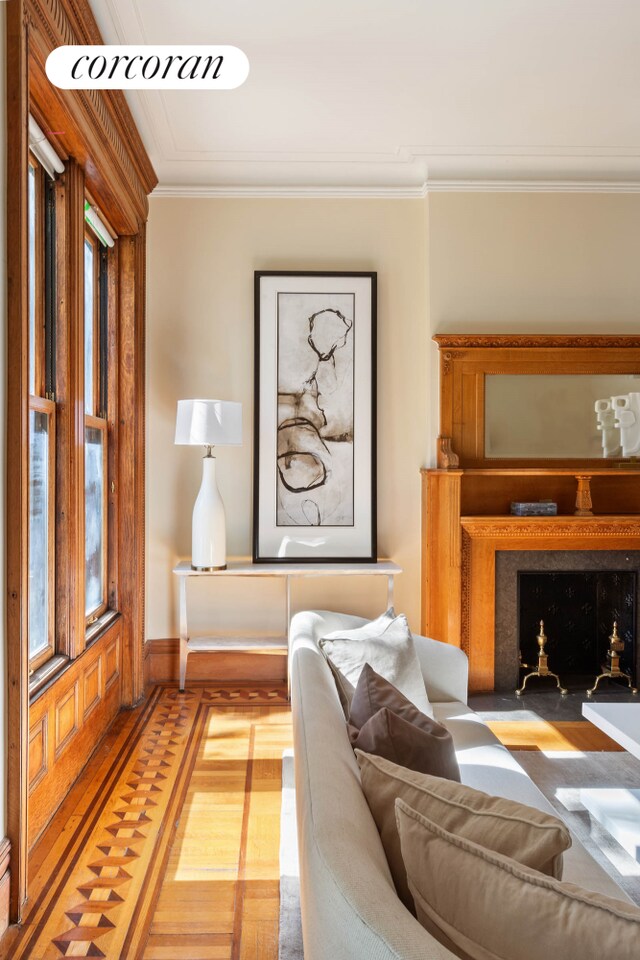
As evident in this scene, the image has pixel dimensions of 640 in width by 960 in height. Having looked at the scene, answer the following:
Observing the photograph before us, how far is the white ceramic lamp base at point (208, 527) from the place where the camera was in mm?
3996

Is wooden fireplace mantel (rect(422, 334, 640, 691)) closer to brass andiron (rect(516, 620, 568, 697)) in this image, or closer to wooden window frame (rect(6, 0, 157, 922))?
brass andiron (rect(516, 620, 568, 697))

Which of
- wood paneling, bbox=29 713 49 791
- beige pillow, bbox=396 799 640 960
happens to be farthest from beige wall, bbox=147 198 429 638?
beige pillow, bbox=396 799 640 960

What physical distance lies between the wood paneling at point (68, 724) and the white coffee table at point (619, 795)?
1900mm

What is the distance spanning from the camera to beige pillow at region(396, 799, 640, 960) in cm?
88

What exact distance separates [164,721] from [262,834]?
1.28 meters

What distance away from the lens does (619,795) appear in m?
2.84

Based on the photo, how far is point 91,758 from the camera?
126 inches

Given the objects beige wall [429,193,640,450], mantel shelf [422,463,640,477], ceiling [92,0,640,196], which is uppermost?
ceiling [92,0,640,196]

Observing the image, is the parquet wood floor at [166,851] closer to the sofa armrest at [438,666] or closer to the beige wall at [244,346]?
the sofa armrest at [438,666]

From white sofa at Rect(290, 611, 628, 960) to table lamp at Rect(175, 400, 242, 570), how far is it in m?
1.67

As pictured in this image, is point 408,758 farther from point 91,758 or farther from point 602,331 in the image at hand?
point 602,331

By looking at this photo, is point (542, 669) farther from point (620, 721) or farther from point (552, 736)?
point (620, 721)

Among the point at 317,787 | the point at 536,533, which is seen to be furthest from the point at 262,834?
the point at 536,533

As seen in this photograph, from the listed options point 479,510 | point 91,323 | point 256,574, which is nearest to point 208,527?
point 256,574
